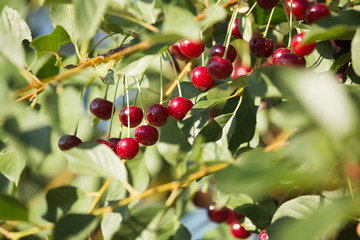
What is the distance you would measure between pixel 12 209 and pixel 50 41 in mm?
318

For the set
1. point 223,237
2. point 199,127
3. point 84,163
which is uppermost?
point 84,163

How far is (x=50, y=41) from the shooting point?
76 cm

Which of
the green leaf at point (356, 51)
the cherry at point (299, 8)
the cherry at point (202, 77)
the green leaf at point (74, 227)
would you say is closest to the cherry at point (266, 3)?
the cherry at point (299, 8)

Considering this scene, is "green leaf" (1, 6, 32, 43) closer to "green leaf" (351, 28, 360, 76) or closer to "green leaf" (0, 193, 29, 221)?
"green leaf" (0, 193, 29, 221)

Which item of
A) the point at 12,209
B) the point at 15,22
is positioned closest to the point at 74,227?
the point at 12,209

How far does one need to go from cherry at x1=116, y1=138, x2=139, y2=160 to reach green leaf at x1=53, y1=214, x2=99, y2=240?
26 cm

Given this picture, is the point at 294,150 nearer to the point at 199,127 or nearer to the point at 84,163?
the point at 84,163

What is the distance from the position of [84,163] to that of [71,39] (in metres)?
0.30

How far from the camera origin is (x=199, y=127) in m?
0.87

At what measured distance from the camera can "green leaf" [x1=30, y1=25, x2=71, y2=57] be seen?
0.74m

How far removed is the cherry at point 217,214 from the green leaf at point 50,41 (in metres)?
0.75

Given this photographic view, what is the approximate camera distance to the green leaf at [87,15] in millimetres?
553

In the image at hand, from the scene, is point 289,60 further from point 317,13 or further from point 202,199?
point 202,199

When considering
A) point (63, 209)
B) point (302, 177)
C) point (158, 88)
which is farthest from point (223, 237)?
point (302, 177)
